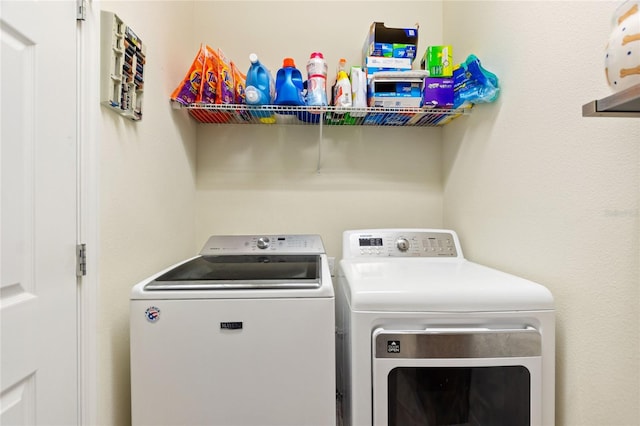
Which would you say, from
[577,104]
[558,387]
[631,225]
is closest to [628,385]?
[558,387]

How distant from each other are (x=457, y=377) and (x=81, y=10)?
1670 mm

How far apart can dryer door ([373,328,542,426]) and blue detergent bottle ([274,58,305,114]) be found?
3.91 feet

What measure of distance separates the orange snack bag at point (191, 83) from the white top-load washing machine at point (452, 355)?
1273 millimetres

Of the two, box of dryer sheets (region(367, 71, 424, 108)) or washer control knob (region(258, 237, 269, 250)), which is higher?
box of dryer sheets (region(367, 71, 424, 108))

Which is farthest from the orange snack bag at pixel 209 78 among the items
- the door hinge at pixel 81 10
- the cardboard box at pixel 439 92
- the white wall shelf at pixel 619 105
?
the white wall shelf at pixel 619 105

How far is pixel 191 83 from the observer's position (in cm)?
161

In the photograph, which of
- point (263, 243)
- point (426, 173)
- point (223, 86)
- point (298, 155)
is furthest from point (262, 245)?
point (426, 173)

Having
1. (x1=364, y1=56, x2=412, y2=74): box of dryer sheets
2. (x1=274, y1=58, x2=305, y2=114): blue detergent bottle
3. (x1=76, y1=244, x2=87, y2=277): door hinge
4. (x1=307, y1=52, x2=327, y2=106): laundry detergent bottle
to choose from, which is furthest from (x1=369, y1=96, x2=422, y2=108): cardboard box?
(x1=76, y1=244, x2=87, y2=277): door hinge

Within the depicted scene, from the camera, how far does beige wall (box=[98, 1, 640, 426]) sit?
95cm

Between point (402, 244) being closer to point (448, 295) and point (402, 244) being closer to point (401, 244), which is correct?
point (401, 244)

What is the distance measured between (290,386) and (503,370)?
71cm

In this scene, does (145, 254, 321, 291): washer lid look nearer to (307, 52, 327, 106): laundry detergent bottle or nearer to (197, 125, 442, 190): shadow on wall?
(197, 125, 442, 190): shadow on wall

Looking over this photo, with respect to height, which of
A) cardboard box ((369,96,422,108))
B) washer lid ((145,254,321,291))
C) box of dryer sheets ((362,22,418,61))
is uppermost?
box of dryer sheets ((362,22,418,61))

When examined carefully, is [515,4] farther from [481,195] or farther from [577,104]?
[481,195]
